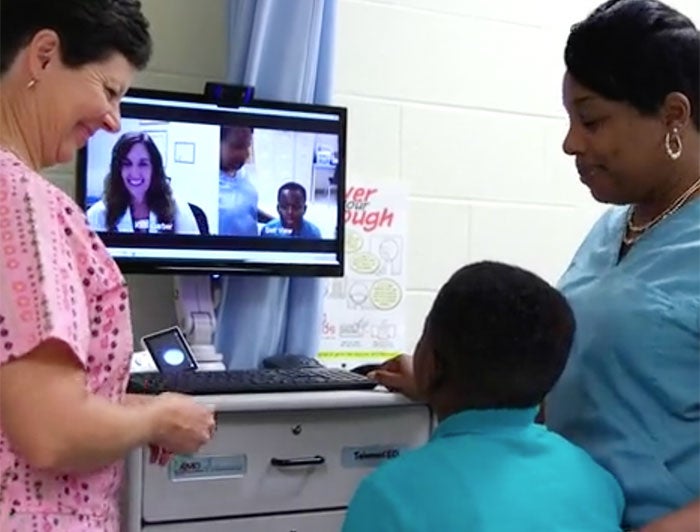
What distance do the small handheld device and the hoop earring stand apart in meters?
0.99

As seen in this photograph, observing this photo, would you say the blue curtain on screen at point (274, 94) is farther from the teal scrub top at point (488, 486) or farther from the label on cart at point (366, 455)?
the teal scrub top at point (488, 486)

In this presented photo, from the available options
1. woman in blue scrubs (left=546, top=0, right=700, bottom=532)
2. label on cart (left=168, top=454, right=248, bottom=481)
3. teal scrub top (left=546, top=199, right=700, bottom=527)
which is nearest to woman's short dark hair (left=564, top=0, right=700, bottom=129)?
woman in blue scrubs (left=546, top=0, right=700, bottom=532)

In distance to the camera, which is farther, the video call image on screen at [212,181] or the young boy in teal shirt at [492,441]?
the video call image on screen at [212,181]

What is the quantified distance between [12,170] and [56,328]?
19 cm

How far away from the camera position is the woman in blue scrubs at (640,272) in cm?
126

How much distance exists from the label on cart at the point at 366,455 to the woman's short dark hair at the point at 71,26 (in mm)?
837

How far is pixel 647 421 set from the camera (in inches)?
50.3

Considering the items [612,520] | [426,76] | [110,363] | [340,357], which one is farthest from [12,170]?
[426,76]

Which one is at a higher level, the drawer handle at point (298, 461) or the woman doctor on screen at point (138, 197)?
the woman doctor on screen at point (138, 197)

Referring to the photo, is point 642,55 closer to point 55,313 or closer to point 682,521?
point 682,521

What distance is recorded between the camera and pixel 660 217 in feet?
4.57

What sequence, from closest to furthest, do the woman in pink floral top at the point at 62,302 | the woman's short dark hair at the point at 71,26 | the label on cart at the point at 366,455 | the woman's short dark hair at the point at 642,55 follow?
the woman in pink floral top at the point at 62,302
the woman's short dark hair at the point at 71,26
the woman's short dark hair at the point at 642,55
the label on cart at the point at 366,455

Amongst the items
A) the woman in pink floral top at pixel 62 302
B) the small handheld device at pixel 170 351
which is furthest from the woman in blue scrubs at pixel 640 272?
the small handheld device at pixel 170 351

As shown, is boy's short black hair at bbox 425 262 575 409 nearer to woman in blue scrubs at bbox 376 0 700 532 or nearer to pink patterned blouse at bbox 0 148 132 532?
woman in blue scrubs at bbox 376 0 700 532
